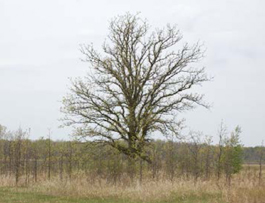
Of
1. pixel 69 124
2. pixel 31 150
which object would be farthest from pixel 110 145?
pixel 31 150

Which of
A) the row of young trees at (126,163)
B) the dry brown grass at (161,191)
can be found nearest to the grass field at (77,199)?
the dry brown grass at (161,191)

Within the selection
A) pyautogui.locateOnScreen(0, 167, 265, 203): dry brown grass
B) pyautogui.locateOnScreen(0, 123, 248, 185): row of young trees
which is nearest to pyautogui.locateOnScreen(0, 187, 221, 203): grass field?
pyautogui.locateOnScreen(0, 167, 265, 203): dry brown grass

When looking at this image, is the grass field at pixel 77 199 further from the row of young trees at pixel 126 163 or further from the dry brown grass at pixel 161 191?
the row of young trees at pixel 126 163

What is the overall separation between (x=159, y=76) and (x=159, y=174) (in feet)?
22.5

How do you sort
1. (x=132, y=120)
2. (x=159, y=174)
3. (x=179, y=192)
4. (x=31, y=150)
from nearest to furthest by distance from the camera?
(x=179, y=192) → (x=132, y=120) → (x=159, y=174) → (x=31, y=150)

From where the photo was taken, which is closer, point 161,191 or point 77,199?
point 77,199

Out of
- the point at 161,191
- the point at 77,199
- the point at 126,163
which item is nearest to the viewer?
the point at 77,199

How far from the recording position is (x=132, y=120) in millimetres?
22438

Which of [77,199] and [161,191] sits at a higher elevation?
[161,191]

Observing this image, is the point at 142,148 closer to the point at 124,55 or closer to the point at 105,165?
the point at 105,165

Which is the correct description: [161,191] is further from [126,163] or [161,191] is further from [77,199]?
[126,163]

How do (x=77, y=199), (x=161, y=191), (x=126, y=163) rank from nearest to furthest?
(x=77, y=199) → (x=161, y=191) → (x=126, y=163)

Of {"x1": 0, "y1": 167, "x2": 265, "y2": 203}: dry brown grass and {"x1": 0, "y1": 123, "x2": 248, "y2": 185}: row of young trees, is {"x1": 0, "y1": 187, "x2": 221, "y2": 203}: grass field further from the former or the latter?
{"x1": 0, "y1": 123, "x2": 248, "y2": 185}: row of young trees

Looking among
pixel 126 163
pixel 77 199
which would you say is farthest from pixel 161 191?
pixel 126 163
